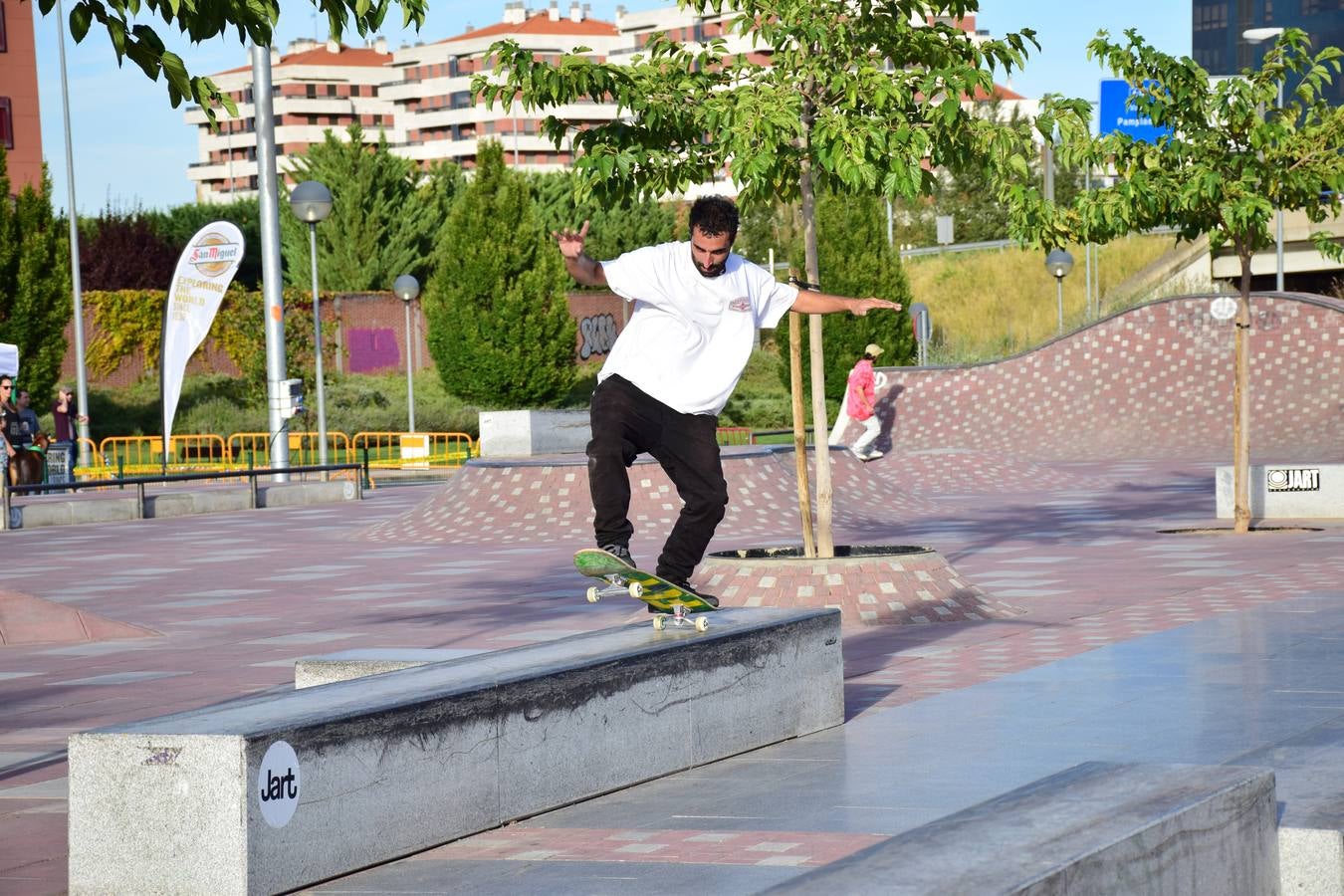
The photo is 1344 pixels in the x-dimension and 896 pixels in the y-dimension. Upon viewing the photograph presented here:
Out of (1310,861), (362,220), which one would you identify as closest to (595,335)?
(362,220)

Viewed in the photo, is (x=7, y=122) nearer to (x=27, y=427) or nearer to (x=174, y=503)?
(x=27, y=427)

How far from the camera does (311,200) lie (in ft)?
80.8

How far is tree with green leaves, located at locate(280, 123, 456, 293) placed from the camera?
190 ft

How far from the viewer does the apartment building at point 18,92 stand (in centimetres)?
5666

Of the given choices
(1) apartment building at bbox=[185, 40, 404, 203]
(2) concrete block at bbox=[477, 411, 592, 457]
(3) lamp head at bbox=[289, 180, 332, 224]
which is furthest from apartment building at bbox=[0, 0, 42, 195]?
(1) apartment building at bbox=[185, 40, 404, 203]

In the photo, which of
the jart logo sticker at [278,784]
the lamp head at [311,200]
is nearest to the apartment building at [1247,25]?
the lamp head at [311,200]

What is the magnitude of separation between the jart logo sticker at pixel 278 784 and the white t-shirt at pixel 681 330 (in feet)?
10.3

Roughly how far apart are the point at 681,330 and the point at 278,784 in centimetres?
341

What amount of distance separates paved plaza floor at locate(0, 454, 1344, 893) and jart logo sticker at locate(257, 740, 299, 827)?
0.30 metres

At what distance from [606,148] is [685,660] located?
16.7 feet

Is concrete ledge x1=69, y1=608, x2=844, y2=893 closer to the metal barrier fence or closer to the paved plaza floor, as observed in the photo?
the paved plaza floor

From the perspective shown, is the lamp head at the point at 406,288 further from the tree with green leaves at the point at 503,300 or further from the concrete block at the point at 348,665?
the concrete block at the point at 348,665

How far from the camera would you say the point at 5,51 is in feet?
187

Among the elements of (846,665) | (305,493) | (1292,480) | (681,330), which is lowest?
(305,493)
